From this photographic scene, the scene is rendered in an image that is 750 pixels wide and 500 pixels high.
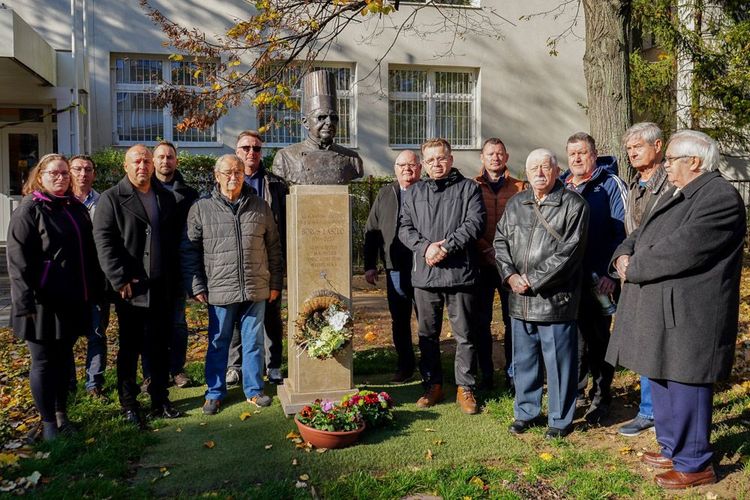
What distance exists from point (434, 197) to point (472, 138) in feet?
37.7

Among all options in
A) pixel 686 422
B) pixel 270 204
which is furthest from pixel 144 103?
pixel 686 422

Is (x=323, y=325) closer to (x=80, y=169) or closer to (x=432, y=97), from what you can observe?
(x=80, y=169)

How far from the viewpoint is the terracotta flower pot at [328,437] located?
446 centimetres

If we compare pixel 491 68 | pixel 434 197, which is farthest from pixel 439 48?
pixel 434 197

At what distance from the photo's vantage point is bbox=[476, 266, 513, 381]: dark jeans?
570cm

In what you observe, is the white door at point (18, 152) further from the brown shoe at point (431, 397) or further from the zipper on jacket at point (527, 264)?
the zipper on jacket at point (527, 264)

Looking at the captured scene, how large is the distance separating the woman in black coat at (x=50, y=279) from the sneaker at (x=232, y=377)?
144 centimetres

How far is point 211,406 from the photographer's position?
17.2 feet

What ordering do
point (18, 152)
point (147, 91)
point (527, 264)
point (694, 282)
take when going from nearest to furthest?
point (694, 282) → point (527, 264) → point (147, 91) → point (18, 152)

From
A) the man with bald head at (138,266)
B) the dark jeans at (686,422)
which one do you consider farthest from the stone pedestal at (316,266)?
the dark jeans at (686,422)

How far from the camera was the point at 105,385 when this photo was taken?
230 inches

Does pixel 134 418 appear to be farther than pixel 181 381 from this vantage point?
No

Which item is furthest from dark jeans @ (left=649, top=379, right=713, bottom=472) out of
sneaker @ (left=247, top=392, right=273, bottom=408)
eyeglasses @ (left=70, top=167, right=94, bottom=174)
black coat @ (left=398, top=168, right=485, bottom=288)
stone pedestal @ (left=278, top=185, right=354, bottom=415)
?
eyeglasses @ (left=70, top=167, right=94, bottom=174)

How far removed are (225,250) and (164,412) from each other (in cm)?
A: 136
